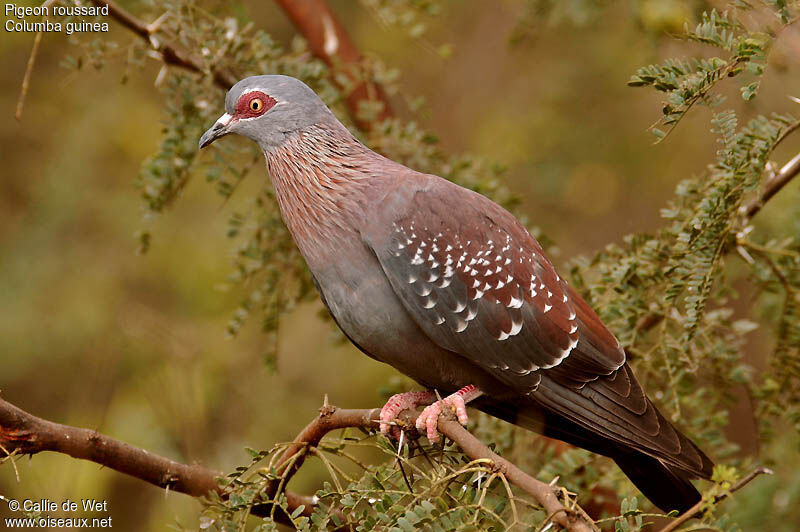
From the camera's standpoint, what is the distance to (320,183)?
3.48 metres

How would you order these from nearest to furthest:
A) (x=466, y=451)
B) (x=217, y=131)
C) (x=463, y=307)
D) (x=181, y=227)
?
1. (x=466, y=451)
2. (x=463, y=307)
3. (x=217, y=131)
4. (x=181, y=227)

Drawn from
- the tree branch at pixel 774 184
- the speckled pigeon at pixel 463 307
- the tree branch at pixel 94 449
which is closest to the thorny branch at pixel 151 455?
the tree branch at pixel 94 449

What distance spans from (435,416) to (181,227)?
4.20 metres

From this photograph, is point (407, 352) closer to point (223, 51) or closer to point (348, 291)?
point (348, 291)

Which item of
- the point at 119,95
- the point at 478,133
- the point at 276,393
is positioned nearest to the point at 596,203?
the point at 478,133

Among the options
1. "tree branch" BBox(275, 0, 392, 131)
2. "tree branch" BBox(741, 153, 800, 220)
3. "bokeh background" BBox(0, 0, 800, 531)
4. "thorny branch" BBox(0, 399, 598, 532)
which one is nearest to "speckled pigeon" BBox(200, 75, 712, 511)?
"thorny branch" BBox(0, 399, 598, 532)

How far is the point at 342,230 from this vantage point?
3.36 metres

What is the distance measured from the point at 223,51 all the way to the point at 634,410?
2076 millimetres

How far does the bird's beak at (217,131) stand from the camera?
3.52 meters

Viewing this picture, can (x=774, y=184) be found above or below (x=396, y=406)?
above

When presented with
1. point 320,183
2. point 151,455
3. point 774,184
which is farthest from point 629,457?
point 151,455

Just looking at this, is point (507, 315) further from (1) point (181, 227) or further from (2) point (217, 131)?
(1) point (181, 227)

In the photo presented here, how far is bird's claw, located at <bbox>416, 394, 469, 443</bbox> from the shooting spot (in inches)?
117

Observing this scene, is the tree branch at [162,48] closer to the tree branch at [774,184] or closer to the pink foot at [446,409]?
the pink foot at [446,409]
